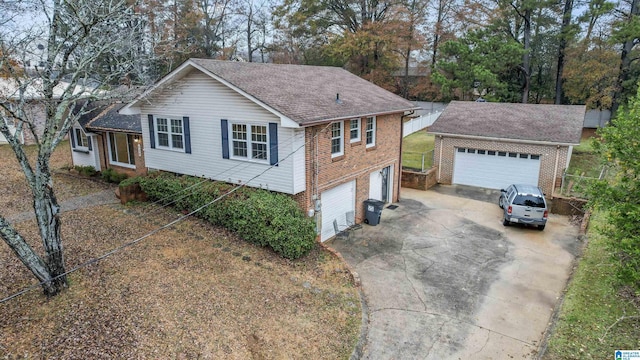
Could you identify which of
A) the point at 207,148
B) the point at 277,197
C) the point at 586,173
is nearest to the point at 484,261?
the point at 277,197

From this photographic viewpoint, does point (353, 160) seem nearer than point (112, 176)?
Yes

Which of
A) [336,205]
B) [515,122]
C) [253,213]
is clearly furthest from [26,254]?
[515,122]

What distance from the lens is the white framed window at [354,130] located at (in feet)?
50.6

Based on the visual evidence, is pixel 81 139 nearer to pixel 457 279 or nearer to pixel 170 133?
pixel 170 133

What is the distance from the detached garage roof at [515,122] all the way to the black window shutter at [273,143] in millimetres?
12430

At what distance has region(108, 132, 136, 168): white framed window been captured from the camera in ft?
65.6

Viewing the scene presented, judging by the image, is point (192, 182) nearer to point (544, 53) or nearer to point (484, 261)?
point (484, 261)

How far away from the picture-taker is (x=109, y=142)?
2088 centimetres

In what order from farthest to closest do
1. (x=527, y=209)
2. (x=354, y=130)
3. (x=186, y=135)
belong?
(x=527, y=209)
(x=354, y=130)
(x=186, y=135)

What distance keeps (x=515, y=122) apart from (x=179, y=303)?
1949 centimetres

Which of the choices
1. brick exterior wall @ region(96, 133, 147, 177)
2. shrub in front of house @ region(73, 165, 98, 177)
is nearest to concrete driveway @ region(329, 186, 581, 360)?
brick exterior wall @ region(96, 133, 147, 177)

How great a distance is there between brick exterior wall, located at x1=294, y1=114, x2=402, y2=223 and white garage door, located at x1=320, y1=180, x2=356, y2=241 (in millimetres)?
277

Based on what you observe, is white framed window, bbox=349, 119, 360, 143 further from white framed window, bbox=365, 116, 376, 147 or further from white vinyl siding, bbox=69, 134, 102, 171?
white vinyl siding, bbox=69, 134, 102, 171

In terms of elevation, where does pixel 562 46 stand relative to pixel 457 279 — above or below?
above
